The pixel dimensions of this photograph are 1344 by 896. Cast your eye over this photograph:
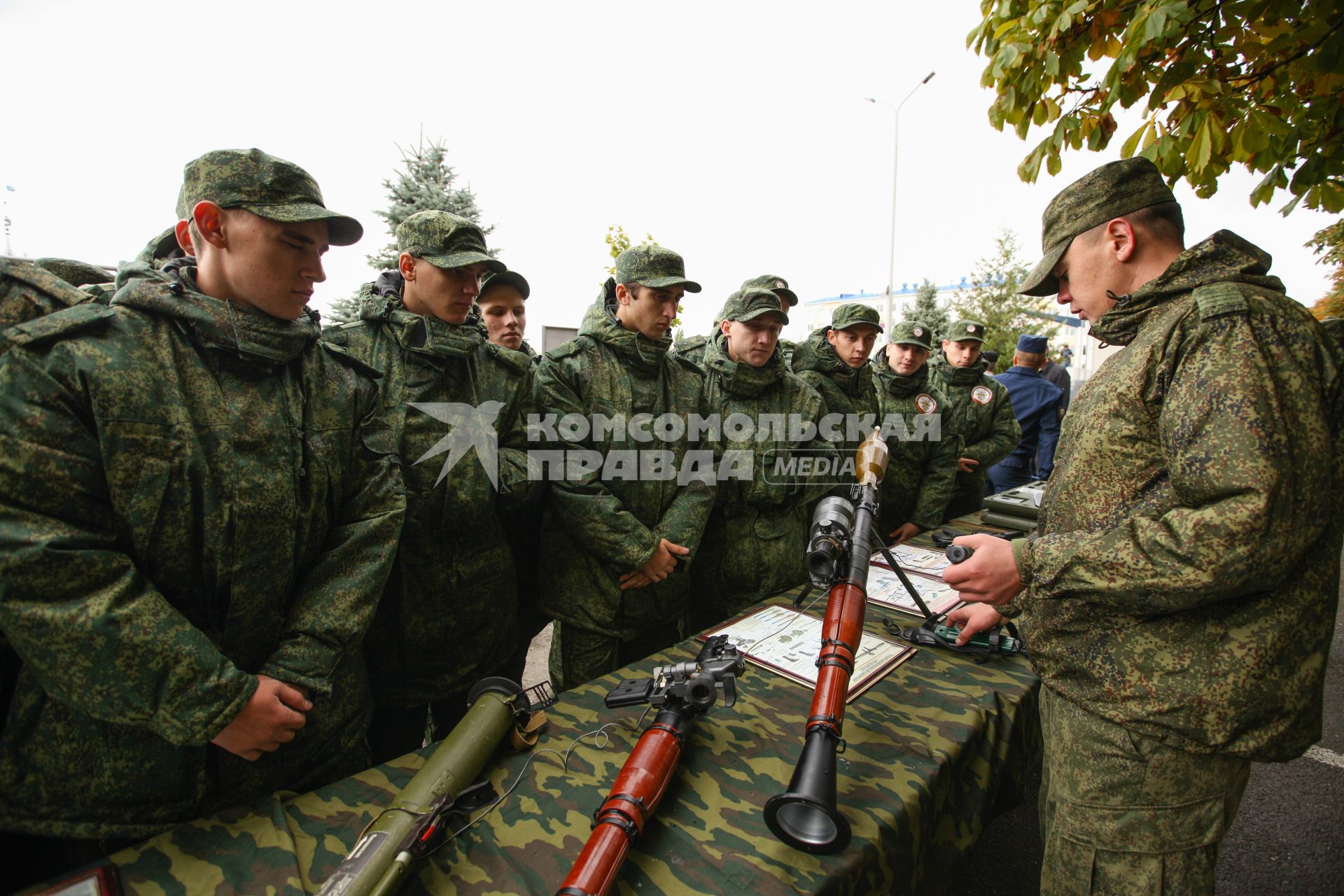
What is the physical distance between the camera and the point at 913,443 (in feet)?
15.3

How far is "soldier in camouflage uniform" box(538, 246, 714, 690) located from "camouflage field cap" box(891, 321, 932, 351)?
2572 millimetres

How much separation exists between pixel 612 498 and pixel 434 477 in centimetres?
76

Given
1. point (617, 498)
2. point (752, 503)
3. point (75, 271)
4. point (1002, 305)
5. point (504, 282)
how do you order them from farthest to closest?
point (1002, 305), point (504, 282), point (752, 503), point (617, 498), point (75, 271)

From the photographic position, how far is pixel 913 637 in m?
2.34

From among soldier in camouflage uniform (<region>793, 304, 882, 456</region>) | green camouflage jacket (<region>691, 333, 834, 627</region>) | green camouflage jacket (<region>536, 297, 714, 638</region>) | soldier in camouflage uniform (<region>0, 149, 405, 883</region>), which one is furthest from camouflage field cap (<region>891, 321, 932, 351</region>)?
soldier in camouflage uniform (<region>0, 149, 405, 883</region>)

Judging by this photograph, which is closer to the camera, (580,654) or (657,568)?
(657,568)

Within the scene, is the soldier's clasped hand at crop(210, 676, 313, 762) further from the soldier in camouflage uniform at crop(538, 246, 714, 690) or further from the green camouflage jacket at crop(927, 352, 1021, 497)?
the green camouflage jacket at crop(927, 352, 1021, 497)

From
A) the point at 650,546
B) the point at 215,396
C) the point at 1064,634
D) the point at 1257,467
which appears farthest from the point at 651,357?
the point at 1257,467

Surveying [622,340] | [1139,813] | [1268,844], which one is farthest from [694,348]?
[1268,844]

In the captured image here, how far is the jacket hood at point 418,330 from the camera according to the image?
230 centimetres

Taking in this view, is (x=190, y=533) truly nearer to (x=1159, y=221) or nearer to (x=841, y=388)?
A: (x=1159, y=221)

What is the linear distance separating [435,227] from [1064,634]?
2556 mm

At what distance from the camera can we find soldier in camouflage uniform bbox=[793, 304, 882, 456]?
4281 millimetres

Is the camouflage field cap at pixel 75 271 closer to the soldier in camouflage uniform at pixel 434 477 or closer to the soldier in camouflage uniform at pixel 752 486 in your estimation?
the soldier in camouflage uniform at pixel 434 477
